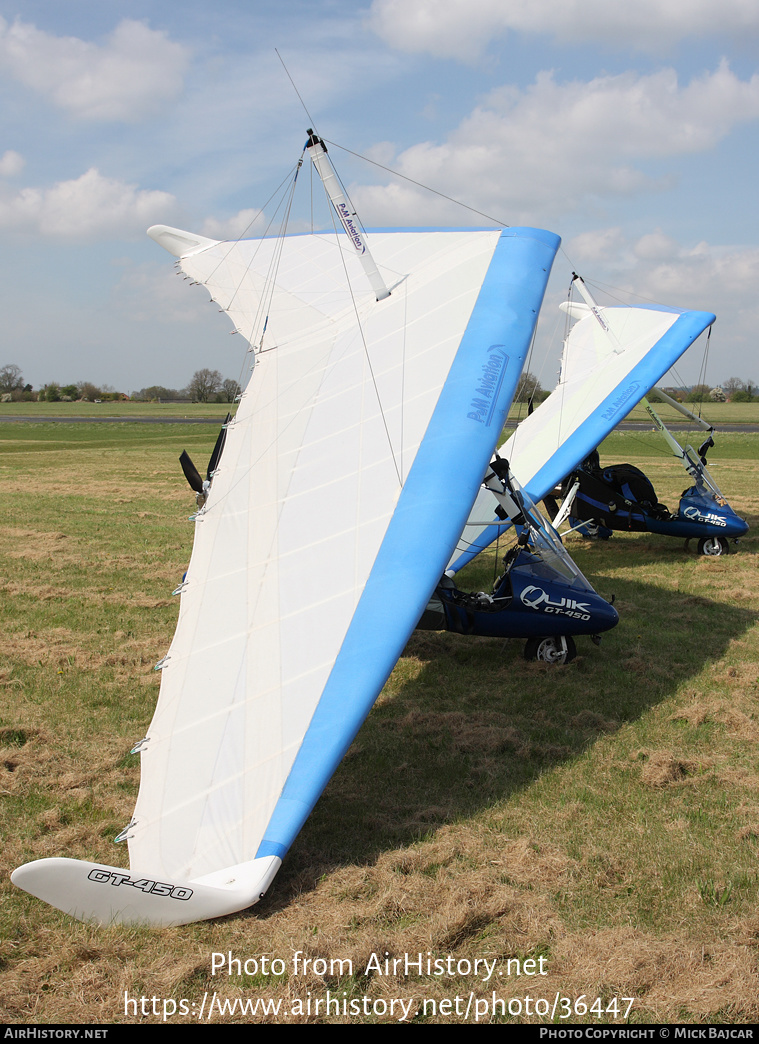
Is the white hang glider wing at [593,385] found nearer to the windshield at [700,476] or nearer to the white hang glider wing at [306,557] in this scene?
the windshield at [700,476]

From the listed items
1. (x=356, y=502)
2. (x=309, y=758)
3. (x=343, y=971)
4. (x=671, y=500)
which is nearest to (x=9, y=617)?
(x=356, y=502)

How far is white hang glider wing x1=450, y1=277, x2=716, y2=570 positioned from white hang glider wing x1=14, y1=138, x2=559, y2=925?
275 centimetres

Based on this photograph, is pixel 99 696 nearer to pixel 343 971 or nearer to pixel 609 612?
pixel 343 971

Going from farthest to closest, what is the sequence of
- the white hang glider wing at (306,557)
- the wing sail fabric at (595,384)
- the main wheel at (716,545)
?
1. the main wheel at (716,545)
2. the wing sail fabric at (595,384)
3. the white hang glider wing at (306,557)

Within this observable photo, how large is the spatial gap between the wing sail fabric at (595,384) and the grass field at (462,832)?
268 centimetres

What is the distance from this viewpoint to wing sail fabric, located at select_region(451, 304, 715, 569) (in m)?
11.8

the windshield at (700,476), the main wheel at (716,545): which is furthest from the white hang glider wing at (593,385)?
the main wheel at (716,545)

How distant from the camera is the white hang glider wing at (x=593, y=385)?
1167 cm

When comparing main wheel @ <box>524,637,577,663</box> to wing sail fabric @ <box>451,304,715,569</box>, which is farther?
wing sail fabric @ <box>451,304,715,569</box>

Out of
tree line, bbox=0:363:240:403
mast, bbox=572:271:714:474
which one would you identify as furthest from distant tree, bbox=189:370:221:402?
mast, bbox=572:271:714:474

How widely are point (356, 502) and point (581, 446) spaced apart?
270 inches

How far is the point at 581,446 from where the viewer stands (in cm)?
1185

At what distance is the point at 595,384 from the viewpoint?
44.4 ft

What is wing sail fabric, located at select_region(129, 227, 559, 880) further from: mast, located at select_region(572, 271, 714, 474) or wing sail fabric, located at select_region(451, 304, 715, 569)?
mast, located at select_region(572, 271, 714, 474)
